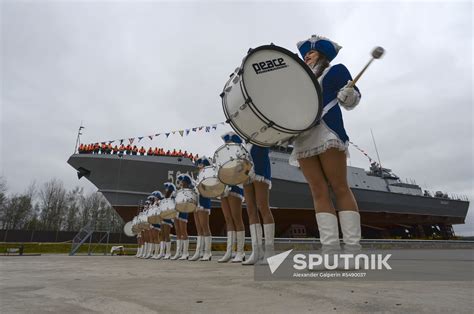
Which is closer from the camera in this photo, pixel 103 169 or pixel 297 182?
pixel 103 169

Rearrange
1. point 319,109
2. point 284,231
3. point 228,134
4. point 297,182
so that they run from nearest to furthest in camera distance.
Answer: point 319,109
point 228,134
point 297,182
point 284,231

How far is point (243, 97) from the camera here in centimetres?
249

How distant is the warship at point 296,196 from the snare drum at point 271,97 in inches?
471

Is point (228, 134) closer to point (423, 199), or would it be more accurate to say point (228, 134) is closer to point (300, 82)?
point (300, 82)

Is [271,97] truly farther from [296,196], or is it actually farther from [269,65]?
[296,196]

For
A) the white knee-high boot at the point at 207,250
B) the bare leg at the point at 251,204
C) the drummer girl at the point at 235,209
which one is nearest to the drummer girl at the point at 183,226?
the white knee-high boot at the point at 207,250

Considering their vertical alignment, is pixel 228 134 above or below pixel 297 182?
below

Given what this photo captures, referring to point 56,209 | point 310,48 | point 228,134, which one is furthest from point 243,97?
point 56,209

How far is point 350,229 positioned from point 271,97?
147 centimetres

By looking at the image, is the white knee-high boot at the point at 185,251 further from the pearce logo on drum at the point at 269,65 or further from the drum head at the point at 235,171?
the pearce logo on drum at the point at 269,65

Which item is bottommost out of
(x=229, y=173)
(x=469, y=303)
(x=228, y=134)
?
(x=469, y=303)

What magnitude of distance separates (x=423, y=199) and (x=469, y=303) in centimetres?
3155

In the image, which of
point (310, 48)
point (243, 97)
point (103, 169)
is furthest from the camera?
point (103, 169)

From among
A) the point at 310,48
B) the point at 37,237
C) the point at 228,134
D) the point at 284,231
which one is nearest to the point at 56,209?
the point at 37,237
